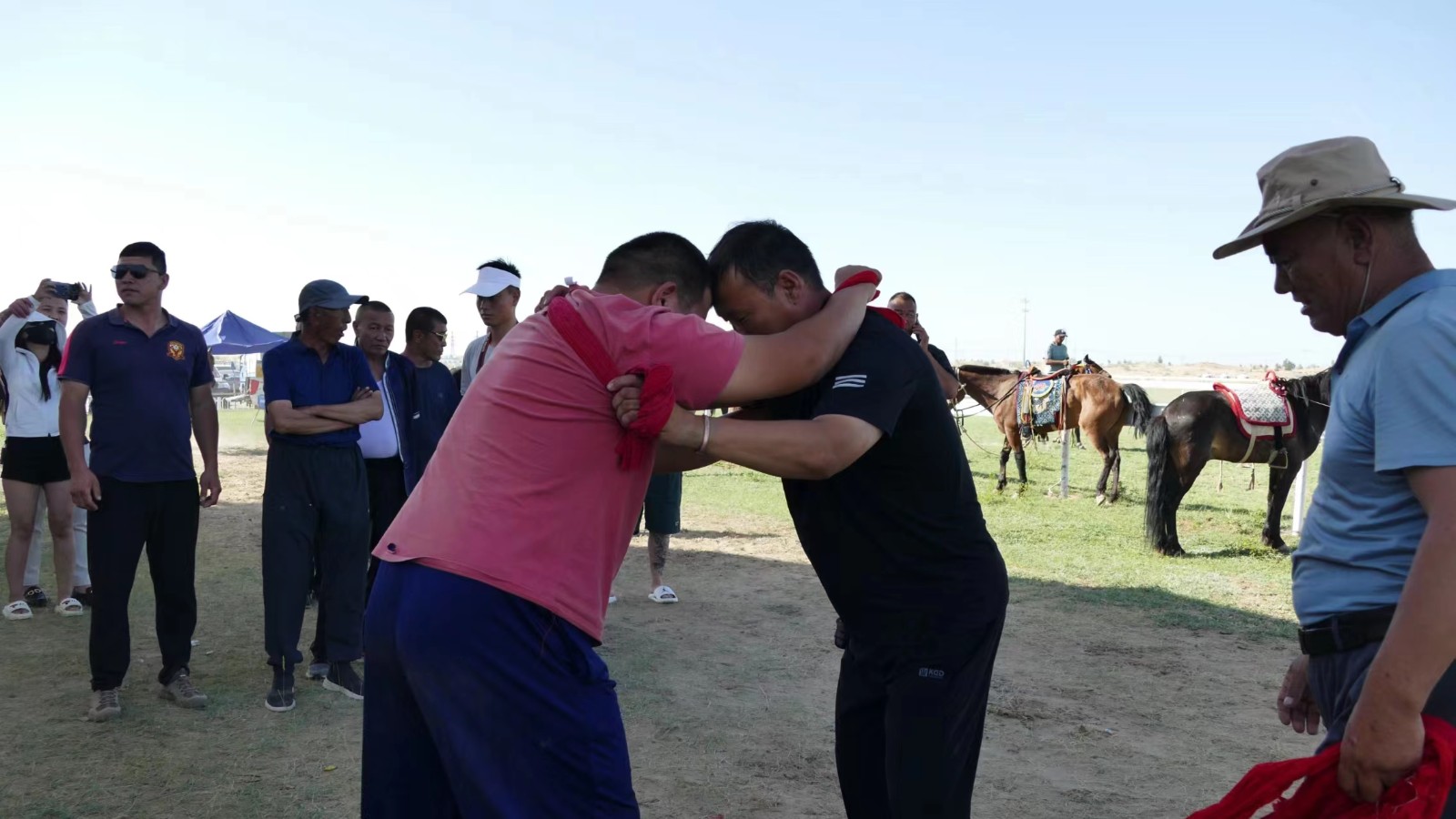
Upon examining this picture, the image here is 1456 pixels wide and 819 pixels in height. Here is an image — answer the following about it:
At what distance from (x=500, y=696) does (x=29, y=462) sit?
6823 mm

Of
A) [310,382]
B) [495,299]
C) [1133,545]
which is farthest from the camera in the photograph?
[1133,545]

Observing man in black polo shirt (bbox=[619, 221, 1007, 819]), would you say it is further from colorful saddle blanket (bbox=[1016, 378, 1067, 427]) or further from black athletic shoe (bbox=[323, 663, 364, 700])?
colorful saddle blanket (bbox=[1016, 378, 1067, 427])

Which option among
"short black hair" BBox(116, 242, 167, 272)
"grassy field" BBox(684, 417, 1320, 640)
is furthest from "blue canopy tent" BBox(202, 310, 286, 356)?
"short black hair" BBox(116, 242, 167, 272)

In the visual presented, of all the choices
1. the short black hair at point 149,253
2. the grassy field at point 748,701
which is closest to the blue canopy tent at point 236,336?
the grassy field at point 748,701

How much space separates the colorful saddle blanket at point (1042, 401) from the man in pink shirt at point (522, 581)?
14.1 m

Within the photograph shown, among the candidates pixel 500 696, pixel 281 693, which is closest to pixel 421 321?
pixel 281 693

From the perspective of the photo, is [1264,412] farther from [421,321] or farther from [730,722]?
[421,321]

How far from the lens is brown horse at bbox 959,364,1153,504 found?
48.9 ft

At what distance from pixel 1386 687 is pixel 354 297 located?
214 inches

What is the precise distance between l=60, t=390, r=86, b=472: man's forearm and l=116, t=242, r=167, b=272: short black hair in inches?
30.6

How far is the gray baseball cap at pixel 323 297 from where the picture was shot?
571 centimetres

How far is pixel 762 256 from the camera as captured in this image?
2.80 meters

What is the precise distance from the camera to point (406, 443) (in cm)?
704

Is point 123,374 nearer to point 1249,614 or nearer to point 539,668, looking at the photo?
point 539,668
